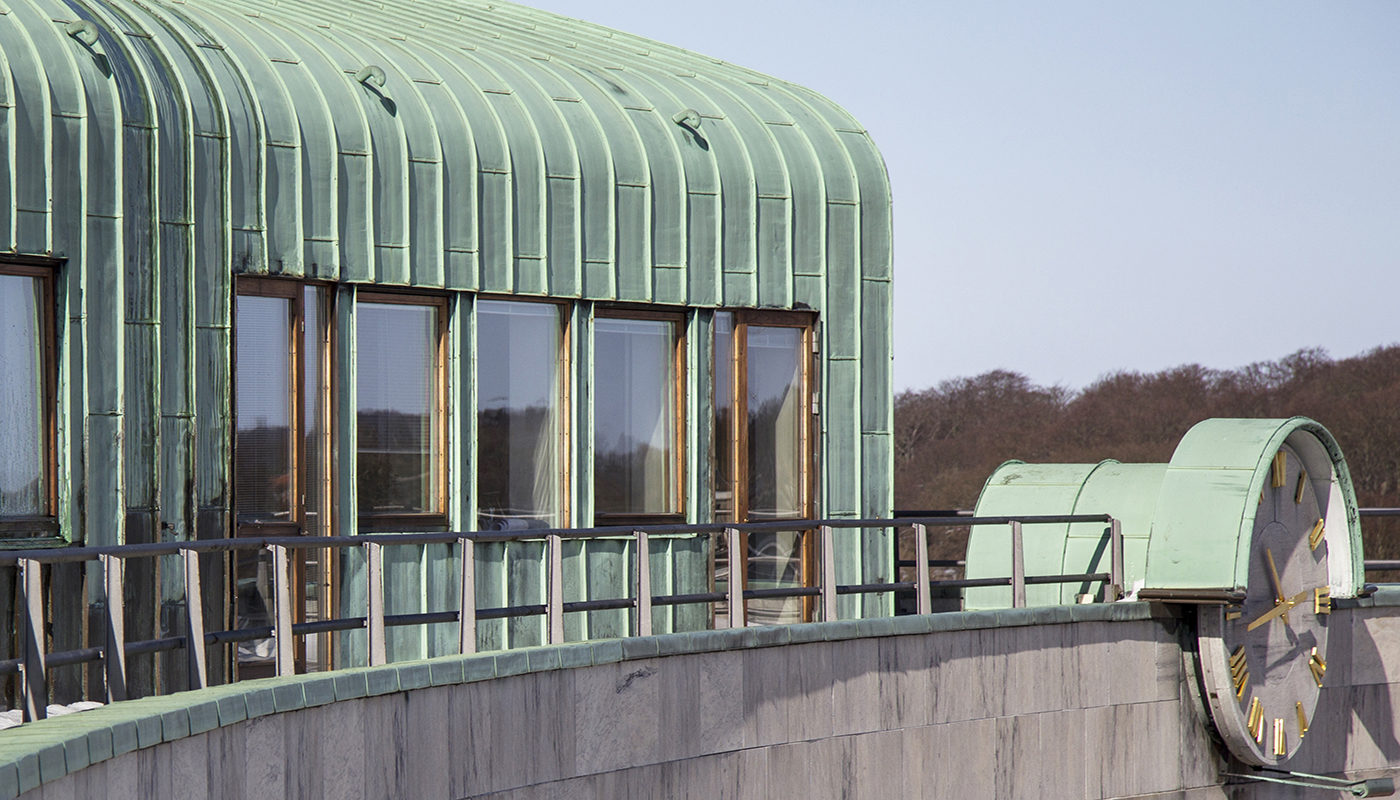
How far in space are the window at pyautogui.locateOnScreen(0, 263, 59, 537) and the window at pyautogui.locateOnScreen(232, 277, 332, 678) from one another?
4.33 ft

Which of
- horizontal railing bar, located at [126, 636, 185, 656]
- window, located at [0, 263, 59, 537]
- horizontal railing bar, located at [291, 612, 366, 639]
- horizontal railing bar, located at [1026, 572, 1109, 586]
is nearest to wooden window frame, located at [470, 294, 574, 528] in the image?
horizontal railing bar, located at [1026, 572, 1109, 586]

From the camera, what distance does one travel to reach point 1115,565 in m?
15.4

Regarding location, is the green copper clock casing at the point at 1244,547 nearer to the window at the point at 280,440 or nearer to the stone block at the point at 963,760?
the stone block at the point at 963,760

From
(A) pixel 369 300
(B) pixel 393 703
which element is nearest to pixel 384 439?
(A) pixel 369 300

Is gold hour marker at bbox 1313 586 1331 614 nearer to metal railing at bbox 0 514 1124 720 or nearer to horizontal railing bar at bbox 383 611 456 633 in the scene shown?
metal railing at bbox 0 514 1124 720

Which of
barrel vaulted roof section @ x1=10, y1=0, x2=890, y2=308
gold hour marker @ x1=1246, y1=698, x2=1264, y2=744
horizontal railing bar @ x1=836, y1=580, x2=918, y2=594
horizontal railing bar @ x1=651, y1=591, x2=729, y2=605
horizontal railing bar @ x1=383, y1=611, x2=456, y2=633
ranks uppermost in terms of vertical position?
barrel vaulted roof section @ x1=10, y1=0, x2=890, y2=308

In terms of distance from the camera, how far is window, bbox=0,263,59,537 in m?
11.3

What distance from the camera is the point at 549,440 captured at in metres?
14.2

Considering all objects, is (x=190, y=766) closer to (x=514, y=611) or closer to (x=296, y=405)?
(x=514, y=611)

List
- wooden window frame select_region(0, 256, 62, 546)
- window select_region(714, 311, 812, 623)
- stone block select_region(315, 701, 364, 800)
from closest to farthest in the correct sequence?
stone block select_region(315, 701, 364, 800), wooden window frame select_region(0, 256, 62, 546), window select_region(714, 311, 812, 623)

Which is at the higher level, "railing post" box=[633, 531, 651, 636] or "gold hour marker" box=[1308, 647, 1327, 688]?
"railing post" box=[633, 531, 651, 636]

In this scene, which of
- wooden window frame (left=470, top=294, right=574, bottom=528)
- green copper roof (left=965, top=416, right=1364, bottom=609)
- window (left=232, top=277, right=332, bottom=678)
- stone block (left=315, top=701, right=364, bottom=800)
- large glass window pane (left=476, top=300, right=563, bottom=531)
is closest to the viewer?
stone block (left=315, top=701, right=364, bottom=800)

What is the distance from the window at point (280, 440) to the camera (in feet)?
40.9

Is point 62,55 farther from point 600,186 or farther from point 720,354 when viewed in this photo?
point 720,354
